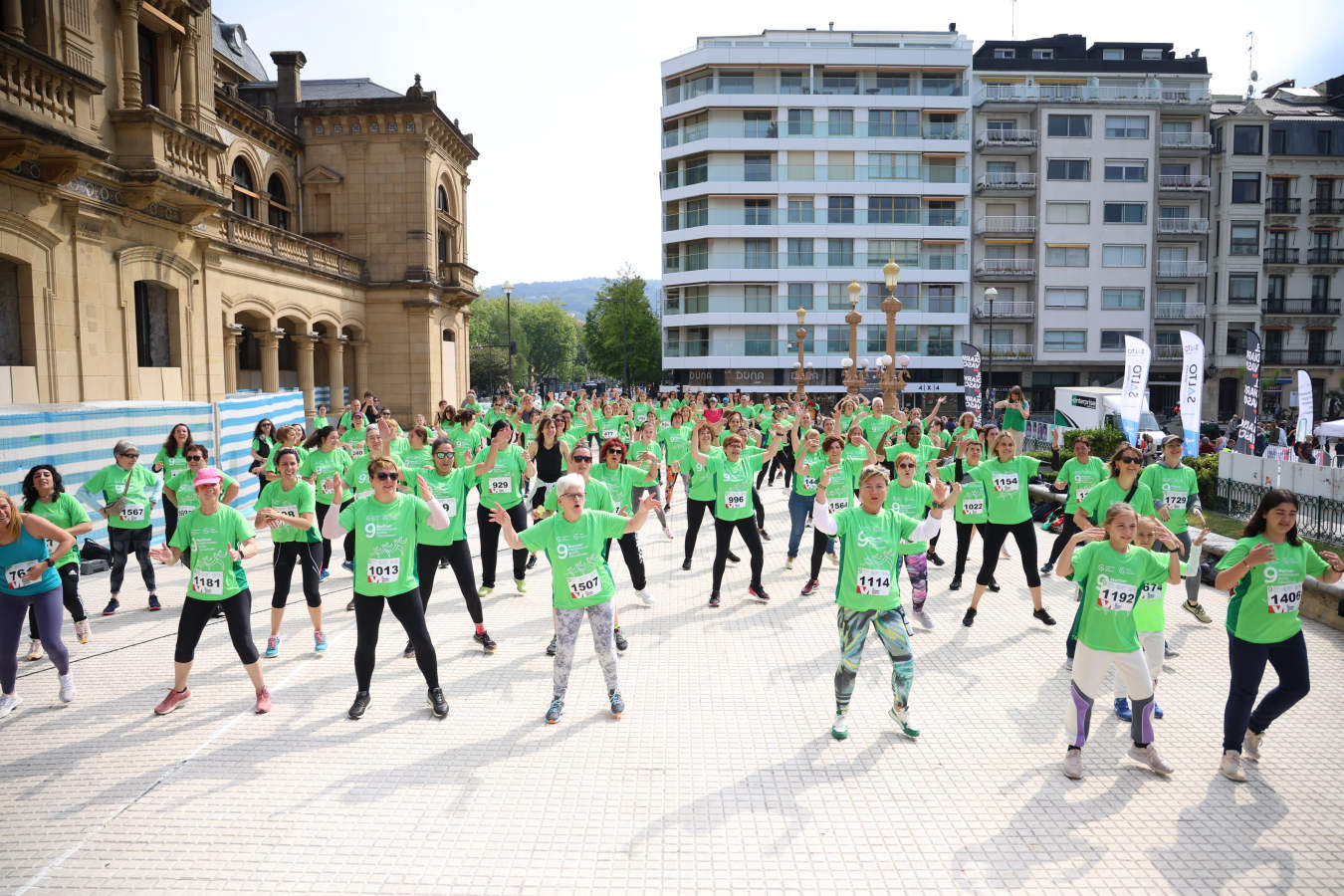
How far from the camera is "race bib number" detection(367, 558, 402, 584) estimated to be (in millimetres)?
6316

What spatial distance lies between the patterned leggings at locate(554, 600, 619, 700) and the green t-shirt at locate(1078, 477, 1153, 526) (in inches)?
179

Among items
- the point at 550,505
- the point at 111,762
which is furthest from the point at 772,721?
the point at 111,762

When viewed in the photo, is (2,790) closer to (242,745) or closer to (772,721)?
(242,745)

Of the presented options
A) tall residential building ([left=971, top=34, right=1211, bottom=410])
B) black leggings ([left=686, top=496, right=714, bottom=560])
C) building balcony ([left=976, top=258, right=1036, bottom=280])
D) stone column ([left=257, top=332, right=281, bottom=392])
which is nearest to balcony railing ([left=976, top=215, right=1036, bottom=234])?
tall residential building ([left=971, top=34, right=1211, bottom=410])

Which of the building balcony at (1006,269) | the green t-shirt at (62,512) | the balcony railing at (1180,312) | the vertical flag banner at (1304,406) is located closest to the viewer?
the green t-shirt at (62,512)

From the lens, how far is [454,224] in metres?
36.7

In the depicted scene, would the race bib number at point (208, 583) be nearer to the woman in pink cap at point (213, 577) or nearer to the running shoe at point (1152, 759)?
the woman in pink cap at point (213, 577)

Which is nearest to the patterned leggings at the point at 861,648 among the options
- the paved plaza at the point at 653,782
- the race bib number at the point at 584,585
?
the paved plaza at the point at 653,782

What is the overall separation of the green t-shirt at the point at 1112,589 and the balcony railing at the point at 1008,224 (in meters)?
50.0

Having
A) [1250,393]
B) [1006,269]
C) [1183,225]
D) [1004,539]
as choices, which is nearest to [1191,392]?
[1250,393]

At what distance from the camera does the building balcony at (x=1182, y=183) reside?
50.7 m

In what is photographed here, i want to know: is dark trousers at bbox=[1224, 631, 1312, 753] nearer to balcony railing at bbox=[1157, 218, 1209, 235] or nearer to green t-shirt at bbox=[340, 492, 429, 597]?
green t-shirt at bbox=[340, 492, 429, 597]

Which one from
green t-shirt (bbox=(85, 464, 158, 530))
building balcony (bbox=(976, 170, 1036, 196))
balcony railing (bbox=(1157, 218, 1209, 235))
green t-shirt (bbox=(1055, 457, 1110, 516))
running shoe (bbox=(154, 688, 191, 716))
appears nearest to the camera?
running shoe (bbox=(154, 688, 191, 716))

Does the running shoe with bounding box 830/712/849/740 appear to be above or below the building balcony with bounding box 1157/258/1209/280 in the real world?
below
